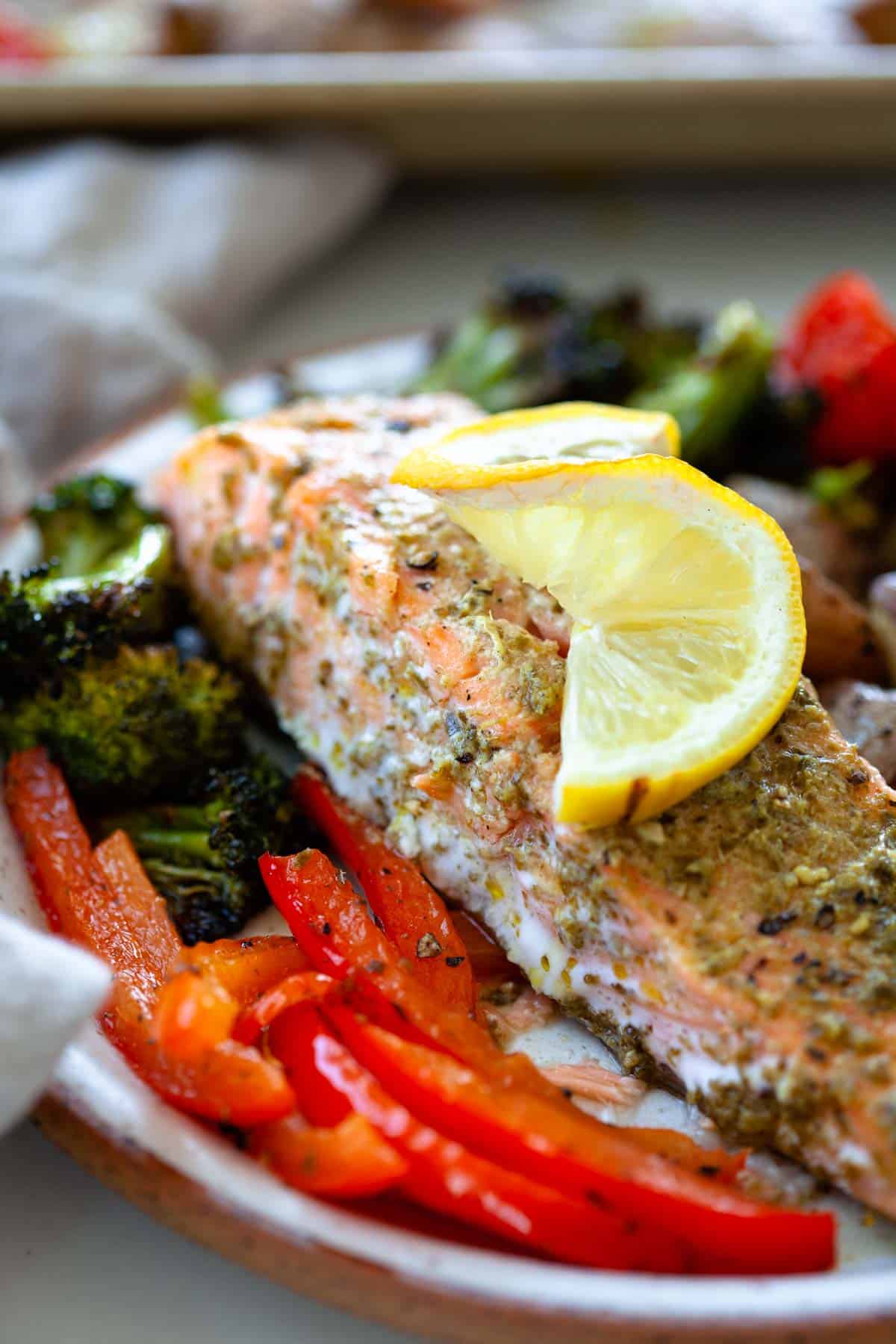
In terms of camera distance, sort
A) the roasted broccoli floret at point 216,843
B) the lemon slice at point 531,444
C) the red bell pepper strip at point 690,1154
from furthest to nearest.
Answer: the roasted broccoli floret at point 216,843 < the lemon slice at point 531,444 < the red bell pepper strip at point 690,1154

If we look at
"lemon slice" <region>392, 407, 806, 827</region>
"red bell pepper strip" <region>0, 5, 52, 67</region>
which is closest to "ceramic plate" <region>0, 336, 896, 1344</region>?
"lemon slice" <region>392, 407, 806, 827</region>

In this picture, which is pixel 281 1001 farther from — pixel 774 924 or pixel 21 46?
pixel 21 46

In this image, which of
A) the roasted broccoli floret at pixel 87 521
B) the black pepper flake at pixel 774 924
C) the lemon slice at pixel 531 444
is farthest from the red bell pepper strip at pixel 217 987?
the roasted broccoli floret at pixel 87 521

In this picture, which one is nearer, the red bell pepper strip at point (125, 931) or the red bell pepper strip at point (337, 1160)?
the red bell pepper strip at point (337, 1160)

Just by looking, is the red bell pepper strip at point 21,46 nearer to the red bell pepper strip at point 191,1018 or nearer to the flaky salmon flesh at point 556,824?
the flaky salmon flesh at point 556,824

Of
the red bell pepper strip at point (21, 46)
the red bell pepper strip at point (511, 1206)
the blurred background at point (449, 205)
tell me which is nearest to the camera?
the red bell pepper strip at point (511, 1206)

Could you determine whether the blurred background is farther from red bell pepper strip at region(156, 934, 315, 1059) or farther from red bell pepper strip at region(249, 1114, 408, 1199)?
red bell pepper strip at region(249, 1114, 408, 1199)

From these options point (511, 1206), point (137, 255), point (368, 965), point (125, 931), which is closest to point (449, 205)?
point (137, 255)

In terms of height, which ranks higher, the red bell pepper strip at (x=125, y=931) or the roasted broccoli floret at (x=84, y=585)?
the roasted broccoli floret at (x=84, y=585)
